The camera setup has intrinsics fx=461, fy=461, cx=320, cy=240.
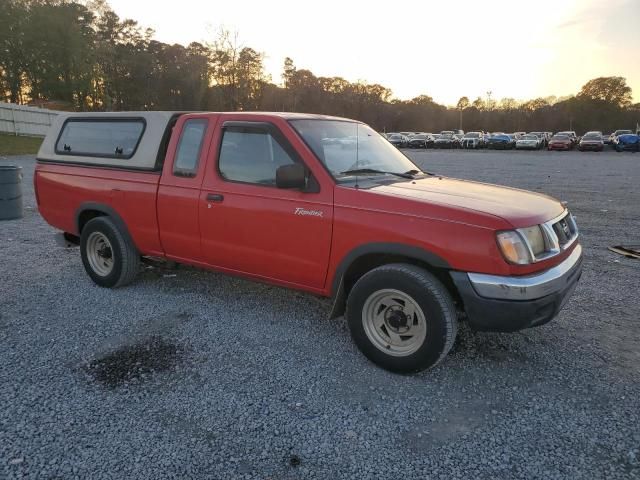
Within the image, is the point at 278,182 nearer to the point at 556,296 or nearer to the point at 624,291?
the point at 556,296

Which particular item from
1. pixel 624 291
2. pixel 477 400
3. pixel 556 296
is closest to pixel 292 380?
pixel 477 400

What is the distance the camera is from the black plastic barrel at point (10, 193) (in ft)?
28.2

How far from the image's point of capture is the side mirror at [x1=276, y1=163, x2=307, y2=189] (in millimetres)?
3453

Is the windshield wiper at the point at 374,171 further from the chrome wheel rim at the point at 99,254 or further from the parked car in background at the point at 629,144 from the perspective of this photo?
the parked car in background at the point at 629,144

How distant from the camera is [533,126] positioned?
91375 millimetres

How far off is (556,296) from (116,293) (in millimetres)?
4268

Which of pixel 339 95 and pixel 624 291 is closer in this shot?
pixel 624 291

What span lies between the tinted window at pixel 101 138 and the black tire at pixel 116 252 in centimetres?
76

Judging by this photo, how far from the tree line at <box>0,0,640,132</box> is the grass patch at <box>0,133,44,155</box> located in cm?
2066

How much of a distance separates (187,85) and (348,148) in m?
69.8

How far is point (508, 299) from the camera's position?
9.80 ft

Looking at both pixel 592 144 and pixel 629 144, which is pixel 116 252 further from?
pixel 629 144

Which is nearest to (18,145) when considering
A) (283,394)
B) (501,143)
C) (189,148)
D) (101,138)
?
(101,138)

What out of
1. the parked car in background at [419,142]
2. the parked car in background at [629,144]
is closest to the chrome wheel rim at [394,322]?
the parked car in background at [629,144]
